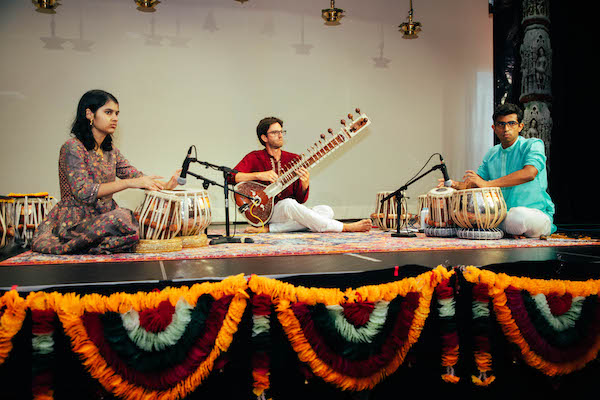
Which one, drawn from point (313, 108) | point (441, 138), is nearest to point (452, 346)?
point (313, 108)

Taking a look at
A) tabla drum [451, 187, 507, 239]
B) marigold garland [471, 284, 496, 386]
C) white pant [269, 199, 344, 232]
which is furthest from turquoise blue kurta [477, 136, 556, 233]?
marigold garland [471, 284, 496, 386]

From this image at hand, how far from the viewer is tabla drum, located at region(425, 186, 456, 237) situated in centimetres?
330

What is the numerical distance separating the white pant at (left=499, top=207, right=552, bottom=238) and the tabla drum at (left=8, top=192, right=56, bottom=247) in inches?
146

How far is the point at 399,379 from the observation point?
1525 millimetres

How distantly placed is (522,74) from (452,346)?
430 centimetres

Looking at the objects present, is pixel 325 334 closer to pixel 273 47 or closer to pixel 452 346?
pixel 452 346

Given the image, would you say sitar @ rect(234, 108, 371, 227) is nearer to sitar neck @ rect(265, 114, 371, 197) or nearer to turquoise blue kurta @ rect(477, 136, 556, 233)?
sitar neck @ rect(265, 114, 371, 197)

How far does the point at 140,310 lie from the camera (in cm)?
131

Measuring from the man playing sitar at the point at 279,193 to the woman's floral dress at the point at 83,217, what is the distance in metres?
1.59

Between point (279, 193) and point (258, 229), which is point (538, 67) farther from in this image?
point (258, 229)

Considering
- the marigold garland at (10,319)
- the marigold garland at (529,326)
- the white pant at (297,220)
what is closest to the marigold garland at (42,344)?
the marigold garland at (10,319)

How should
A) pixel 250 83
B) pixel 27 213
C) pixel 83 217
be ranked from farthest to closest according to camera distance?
pixel 250 83 → pixel 27 213 → pixel 83 217

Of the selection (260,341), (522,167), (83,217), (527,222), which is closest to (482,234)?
(527,222)

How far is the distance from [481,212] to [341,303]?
199cm
